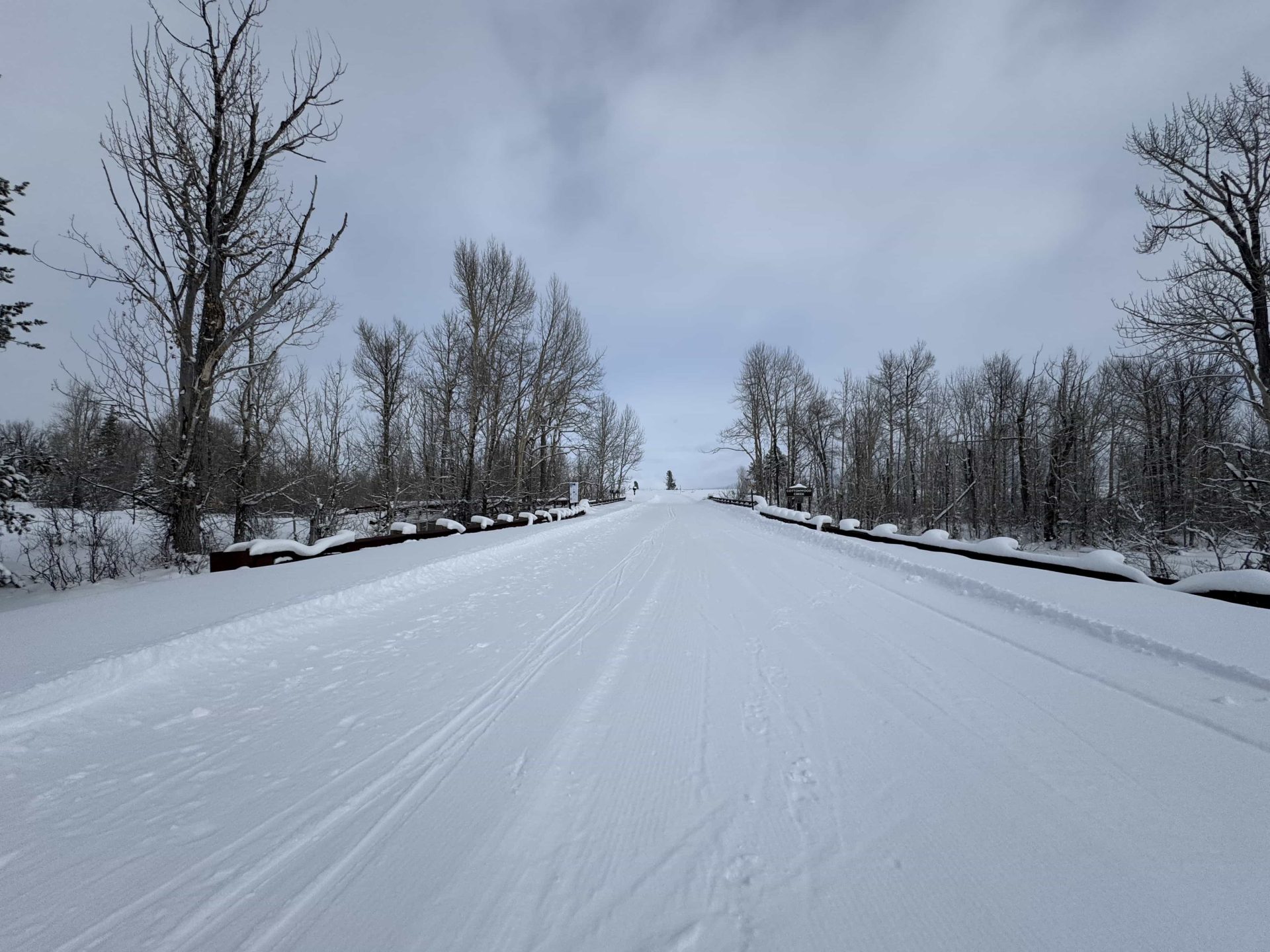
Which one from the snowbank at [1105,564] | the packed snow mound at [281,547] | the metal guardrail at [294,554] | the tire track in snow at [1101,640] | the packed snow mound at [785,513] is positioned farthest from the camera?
the packed snow mound at [785,513]

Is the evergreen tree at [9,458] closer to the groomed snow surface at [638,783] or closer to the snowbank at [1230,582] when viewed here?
the groomed snow surface at [638,783]

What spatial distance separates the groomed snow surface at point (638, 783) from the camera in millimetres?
1416

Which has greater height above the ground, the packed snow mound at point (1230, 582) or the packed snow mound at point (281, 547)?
the packed snow mound at point (281, 547)

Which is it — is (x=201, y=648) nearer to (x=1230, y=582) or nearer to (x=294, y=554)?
(x=294, y=554)

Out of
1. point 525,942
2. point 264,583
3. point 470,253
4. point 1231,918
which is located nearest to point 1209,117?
point 1231,918

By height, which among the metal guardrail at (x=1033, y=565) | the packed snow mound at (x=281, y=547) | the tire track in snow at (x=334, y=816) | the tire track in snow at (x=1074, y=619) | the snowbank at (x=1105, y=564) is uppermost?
the packed snow mound at (x=281, y=547)

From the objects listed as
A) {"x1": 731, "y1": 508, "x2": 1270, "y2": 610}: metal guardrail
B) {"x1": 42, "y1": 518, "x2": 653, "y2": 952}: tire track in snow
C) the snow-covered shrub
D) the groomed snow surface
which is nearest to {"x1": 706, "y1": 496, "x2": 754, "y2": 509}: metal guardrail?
{"x1": 731, "y1": 508, "x2": 1270, "y2": 610}: metal guardrail

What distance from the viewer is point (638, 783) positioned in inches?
82.7

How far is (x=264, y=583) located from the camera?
5742mm

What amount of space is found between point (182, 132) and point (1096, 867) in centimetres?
1474

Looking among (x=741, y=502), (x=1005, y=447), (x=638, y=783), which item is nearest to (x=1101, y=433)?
(x=1005, y=447)

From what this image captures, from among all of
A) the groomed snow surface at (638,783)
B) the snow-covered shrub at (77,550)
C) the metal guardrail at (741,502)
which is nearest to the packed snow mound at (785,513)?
the metal guardrail at (741,502)

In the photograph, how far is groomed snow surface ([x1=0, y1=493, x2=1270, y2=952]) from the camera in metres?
1.42

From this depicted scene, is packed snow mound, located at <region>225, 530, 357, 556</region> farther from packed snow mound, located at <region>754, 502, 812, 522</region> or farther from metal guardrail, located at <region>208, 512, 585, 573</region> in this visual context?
packed snow mound, located at <region>754, 502, 812, 522</region>
